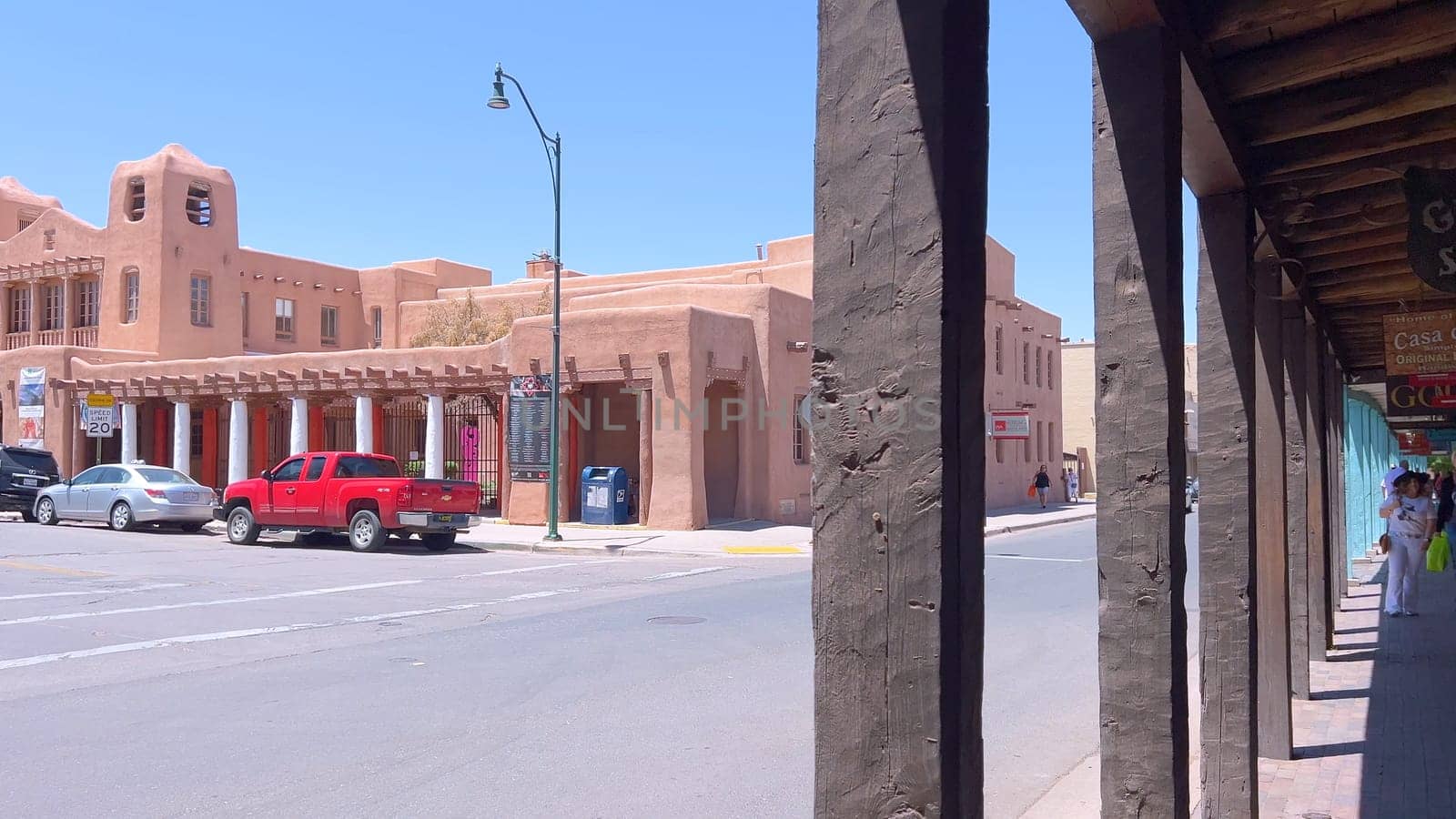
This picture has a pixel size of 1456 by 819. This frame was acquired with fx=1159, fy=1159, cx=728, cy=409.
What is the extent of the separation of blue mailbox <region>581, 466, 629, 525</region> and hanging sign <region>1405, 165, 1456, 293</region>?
21755mm

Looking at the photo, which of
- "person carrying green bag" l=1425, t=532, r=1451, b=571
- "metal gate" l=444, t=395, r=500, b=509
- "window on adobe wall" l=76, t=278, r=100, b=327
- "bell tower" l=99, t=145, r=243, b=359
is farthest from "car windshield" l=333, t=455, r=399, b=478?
"window on adobe wall" l=76, t=278, r=100, b=327

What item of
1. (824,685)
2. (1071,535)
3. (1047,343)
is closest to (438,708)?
(824,685)

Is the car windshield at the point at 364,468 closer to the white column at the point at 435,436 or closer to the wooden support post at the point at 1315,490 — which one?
the white column at the point at 435,436

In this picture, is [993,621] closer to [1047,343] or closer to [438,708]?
[438,708]

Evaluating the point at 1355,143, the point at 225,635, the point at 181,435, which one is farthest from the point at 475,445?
the point at 1355,143

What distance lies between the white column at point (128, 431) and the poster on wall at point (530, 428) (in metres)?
13.4

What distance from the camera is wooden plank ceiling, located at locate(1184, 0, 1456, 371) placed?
4.50 m

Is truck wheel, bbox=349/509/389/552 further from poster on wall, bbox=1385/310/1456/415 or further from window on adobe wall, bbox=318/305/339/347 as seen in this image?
window on adobe wall, bbox=318/305/339/347

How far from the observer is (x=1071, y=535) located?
1108 inches

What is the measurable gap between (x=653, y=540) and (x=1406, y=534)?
13.9 m

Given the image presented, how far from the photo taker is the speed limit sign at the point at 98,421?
2958 centimetres

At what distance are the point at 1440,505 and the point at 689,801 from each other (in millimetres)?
18237

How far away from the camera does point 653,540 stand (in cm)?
2312

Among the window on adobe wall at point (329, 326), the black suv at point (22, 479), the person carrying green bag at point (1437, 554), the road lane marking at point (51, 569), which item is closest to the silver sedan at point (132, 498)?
the black suv at point (22, 479)
